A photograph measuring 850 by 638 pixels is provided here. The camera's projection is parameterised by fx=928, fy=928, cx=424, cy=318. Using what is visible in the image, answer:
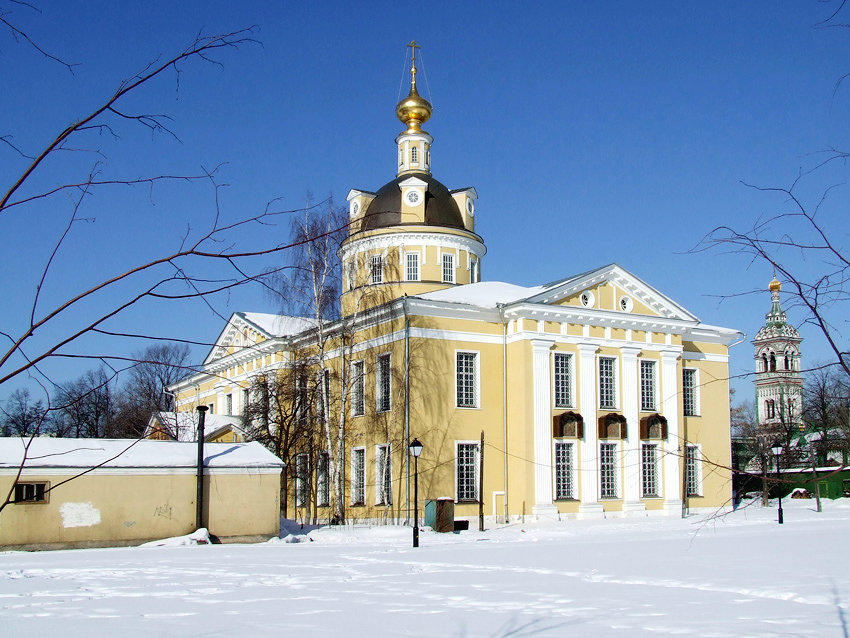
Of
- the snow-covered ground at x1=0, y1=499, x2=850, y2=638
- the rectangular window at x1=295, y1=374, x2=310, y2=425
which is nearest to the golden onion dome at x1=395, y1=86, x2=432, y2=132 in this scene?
the rectangular window at x1=295, y1=374, x2=310, y2=425

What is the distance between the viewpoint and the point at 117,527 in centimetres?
2322

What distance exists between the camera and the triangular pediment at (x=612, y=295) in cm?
3366

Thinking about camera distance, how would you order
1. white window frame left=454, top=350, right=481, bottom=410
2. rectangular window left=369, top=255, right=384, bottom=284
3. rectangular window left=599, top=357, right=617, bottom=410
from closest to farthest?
white window frame left=454, top=350, right=481, bottom=410
rectangular window left=369, top=255, right=384, bottom=284
rectangular window left=599, top=357, right=617, bottom=410

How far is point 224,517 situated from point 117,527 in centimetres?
281

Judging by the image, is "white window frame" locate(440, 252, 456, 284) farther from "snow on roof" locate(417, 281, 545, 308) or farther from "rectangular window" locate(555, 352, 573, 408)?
"rectangular window" locate(555, 352, 573, 408)

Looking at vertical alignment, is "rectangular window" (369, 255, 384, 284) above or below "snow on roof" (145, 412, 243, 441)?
above

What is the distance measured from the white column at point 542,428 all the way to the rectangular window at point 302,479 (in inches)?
352

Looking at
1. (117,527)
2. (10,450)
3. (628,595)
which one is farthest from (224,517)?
(628,595)

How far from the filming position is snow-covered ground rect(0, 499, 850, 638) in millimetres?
9148

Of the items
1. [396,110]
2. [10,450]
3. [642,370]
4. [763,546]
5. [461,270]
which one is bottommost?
[763,546]

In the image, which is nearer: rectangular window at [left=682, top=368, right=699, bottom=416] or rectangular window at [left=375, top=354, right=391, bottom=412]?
rectangular window at [left=375, top=354, right=391, bottom=412]

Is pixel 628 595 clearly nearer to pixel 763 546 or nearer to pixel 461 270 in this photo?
pixel 763 546

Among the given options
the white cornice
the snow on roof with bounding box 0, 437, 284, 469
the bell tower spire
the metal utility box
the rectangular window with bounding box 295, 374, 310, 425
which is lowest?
the metal utility box

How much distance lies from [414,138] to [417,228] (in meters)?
5.55
